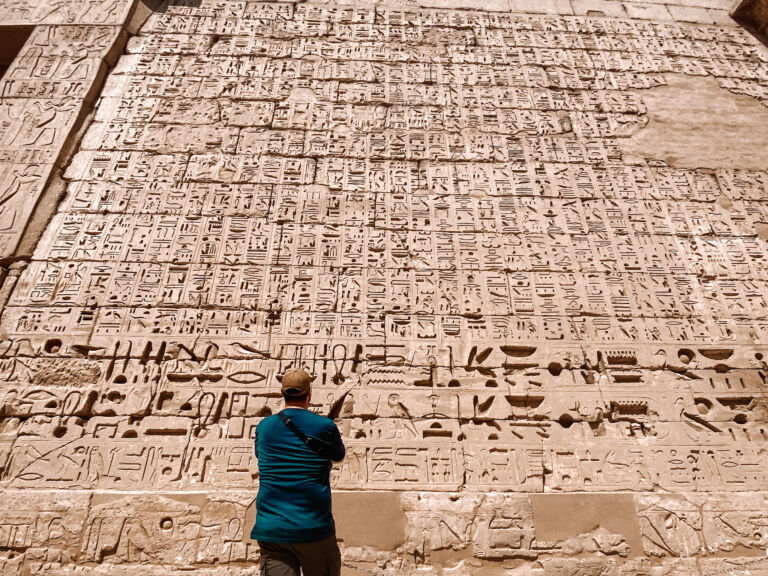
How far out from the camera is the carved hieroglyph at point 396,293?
3277mm

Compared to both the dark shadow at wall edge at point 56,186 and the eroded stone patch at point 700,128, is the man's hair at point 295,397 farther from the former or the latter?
the eroded stone patch at point 700,128

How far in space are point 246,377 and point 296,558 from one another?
1.67m

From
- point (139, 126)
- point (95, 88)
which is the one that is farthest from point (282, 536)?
point (95, 88)

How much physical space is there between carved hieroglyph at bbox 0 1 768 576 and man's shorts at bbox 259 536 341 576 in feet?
3.39

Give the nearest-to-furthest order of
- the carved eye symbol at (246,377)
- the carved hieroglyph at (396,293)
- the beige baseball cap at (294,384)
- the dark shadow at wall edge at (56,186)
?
Answer: 1. the beige baseball cap at (294,384)
2. the carved hieroglyph at (396,293)
3. the carved eye symbol at (246,377)
4. the dark shadow at wall edge at (56,186)

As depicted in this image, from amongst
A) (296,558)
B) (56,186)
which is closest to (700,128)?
(296,558)

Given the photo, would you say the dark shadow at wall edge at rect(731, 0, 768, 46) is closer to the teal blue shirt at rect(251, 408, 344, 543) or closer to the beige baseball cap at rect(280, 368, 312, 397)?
the beige baseball cap at rect(280, 368, 312, 397)

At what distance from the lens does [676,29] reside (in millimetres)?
6266

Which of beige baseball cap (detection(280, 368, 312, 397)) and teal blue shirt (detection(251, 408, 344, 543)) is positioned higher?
beige baseball cap (detection(280, 368, 312, 397))

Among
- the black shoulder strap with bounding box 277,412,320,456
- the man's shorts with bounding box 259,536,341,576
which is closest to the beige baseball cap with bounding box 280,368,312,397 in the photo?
the black shoulder strap with bounding box 277,412,320,456

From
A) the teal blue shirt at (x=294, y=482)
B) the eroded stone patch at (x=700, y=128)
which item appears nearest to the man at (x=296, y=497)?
the teal blue shirt at (x=294, y=482)

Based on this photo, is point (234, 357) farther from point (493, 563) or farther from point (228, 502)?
point (493, 563)

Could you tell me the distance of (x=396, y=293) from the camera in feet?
13.5

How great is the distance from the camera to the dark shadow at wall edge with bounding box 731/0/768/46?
6.29 m
